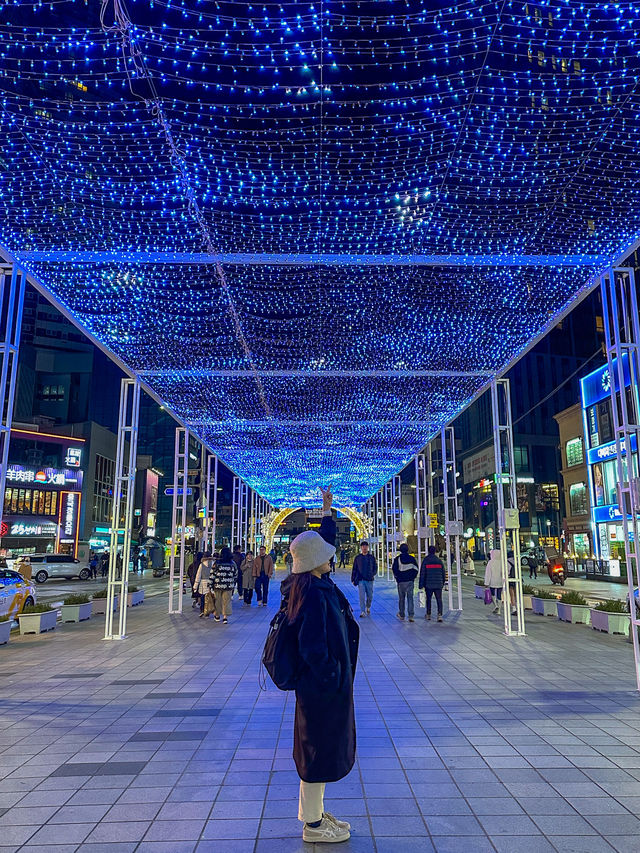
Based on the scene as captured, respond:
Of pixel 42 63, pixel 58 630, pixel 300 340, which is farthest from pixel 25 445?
pixel 42 63

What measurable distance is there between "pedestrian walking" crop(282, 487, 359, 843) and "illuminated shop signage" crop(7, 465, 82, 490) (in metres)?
43.7

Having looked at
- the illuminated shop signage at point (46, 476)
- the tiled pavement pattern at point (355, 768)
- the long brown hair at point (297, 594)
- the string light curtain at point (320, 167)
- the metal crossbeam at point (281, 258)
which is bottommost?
the tiled pavement pattern at point (355, 768)

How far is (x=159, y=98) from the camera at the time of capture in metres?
4.98

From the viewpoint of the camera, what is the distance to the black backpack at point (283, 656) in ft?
10.8

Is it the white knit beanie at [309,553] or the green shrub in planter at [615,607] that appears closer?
the white knit beanie at [309,553]

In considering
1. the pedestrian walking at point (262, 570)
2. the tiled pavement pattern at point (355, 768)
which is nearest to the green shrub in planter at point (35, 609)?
the tiled pavement pattern at point (355, 768)

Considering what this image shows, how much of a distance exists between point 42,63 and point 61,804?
516cm

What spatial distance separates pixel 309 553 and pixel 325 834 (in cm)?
147

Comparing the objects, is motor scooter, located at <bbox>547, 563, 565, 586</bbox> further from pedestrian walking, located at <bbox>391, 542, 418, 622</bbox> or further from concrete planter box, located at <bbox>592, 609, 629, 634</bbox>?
concrete planter box, located at <bbox>592, 609, 629, 634</bbox>

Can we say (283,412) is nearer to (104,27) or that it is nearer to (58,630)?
(58,630)

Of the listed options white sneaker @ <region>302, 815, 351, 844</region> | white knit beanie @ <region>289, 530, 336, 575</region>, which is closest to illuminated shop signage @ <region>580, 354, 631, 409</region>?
white knit beanie @ <region>289, 530, 336, 575</region>

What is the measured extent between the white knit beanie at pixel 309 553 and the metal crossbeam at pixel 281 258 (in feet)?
14.4

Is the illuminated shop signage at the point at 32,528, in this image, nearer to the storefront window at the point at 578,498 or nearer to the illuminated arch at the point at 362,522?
the illuminated arch at the point at 362,522

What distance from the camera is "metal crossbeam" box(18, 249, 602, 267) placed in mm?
7145
